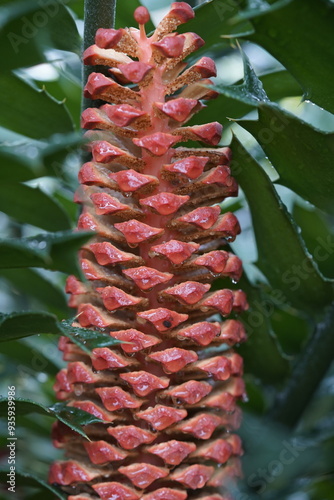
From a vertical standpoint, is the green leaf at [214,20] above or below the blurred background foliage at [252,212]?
above

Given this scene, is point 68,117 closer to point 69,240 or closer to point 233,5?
point 233,5

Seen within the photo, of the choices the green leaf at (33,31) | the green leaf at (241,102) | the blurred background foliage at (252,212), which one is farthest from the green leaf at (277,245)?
the green leaf at (33,31)

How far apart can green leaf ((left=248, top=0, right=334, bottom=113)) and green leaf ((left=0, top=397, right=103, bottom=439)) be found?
31cm

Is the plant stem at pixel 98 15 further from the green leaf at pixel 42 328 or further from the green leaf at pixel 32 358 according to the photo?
the green leaf at pixel 32 358

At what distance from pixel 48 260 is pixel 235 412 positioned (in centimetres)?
27

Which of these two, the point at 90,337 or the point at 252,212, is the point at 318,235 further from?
the point at 90,337

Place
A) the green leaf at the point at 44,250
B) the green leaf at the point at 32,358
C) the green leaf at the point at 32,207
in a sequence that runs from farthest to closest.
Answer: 1. the green leaf at the point at 32,358
2. the green leaf at the point at 32,207
3. the green leaf at the point at 44,250

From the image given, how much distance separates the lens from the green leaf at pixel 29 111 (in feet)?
2.21

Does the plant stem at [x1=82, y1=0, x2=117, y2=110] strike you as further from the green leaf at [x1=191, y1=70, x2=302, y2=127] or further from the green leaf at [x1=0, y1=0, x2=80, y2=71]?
the green leaf at [x1=191, y1=70, x2=302, y2=127]

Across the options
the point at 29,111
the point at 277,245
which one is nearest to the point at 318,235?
the point at 277,245

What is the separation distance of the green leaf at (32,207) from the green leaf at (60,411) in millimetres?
226

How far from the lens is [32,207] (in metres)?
0.69

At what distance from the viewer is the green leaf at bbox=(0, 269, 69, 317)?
783mm

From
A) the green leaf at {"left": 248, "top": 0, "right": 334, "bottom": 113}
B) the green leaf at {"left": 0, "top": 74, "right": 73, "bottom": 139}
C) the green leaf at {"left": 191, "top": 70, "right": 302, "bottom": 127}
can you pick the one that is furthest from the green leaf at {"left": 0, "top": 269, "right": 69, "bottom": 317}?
the green leaf at {"left": 248, "top": 0, "right": 334, "bottom": 113}
